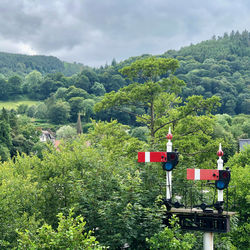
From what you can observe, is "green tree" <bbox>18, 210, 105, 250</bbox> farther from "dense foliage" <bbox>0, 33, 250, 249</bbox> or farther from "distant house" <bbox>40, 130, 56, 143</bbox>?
"distant house" <bbox>40, 130, 56, 143</bbox>

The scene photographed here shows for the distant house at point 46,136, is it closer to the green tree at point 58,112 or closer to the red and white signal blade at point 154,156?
the green tree at point 58,112

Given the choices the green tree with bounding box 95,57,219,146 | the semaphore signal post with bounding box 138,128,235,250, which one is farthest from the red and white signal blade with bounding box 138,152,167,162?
the green tree with bounding box 95,57,219,146

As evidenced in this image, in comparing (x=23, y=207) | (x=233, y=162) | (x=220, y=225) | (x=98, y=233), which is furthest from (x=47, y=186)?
(x=233, y=162)

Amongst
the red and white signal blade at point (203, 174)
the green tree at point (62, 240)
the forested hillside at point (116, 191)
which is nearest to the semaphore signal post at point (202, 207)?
the red and white signal blade at point (203, 174)

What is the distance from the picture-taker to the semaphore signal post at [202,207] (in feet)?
A: 41.7

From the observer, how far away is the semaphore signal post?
A: 12.7m

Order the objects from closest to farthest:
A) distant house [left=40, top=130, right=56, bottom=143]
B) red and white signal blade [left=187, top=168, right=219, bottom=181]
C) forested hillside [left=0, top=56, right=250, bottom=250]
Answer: red and white signal blade [left=187, top=168, right=219, bottom=181] → forested hillside [left=0, top=56, right=250, bottom=250] → distant house [left=40, top=130, right=56, bottom=143]

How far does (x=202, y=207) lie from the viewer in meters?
13.1

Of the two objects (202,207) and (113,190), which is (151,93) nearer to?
(113,190)

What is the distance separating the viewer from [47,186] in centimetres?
1738

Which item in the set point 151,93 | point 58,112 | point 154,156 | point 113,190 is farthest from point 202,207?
point 58,112

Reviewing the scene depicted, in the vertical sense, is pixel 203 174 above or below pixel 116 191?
above

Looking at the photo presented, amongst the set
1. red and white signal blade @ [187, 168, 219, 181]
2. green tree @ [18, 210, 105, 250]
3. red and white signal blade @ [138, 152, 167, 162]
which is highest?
red and white signal blade @ [138, 152, 167, 162]

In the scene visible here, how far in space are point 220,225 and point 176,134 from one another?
21.1 m
